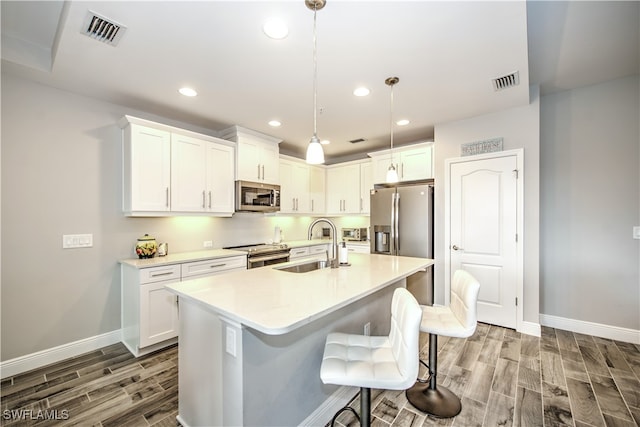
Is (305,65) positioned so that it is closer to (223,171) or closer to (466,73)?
(466,73)

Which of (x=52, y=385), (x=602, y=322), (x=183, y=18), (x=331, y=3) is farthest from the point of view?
(x=602, y=322)

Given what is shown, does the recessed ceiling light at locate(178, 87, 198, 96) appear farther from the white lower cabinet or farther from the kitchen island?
→ the kitchen island

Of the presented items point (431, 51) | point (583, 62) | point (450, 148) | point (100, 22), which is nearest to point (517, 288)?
point (450, 148)

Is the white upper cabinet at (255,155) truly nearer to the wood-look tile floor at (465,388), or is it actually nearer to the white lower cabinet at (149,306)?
the white lower cabinet at (149,306)

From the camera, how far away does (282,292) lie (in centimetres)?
156

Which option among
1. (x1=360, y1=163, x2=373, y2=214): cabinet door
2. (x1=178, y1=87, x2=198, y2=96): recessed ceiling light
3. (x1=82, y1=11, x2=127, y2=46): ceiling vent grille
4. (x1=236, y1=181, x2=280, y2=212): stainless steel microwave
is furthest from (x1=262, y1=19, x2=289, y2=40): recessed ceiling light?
(x1=360, y1=163, x2=373, y2=214): cabinet door

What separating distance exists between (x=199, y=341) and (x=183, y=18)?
1.97 m

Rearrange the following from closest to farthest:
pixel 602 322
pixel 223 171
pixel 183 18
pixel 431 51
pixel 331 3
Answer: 1. pixel 331 3
2. pixel 183 18
3. pixel 431 51
4. pixel 602 322
5. pixel 223 171

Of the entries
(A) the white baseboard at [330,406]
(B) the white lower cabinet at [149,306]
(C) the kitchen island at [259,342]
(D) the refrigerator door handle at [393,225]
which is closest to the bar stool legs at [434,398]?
(A) the white baseboard at [330,406]

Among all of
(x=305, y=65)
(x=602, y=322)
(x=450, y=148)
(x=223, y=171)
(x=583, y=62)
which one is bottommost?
(x=602, y=322)

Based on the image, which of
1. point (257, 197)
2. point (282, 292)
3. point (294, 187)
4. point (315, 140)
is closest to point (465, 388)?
point (282, 292)

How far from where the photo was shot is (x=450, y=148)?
3.64 m

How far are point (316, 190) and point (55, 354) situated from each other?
3901 millimetres

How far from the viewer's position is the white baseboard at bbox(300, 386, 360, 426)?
1699 mm
